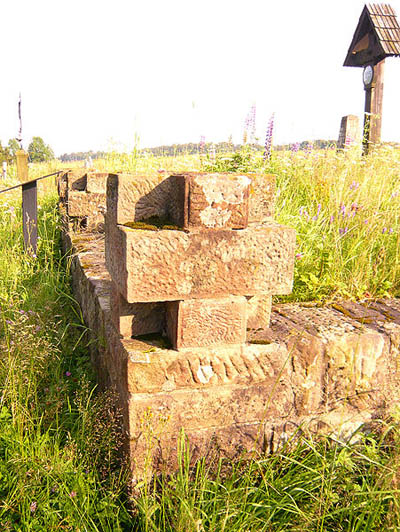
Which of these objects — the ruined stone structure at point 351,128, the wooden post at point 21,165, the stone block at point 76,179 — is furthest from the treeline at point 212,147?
the wooden post at point 21,165

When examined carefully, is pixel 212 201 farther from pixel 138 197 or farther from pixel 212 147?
pixel 212 147

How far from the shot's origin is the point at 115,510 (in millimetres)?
1994

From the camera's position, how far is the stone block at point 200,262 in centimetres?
184

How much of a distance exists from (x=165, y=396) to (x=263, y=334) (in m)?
0.56

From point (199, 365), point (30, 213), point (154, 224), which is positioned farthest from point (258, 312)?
point (30, 213)

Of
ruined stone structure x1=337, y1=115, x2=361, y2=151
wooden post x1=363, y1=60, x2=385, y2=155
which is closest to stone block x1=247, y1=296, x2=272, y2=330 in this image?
ruined stone structure x1=337, y1=115, x2=361, y2=151

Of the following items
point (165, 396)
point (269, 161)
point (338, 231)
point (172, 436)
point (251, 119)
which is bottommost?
point (172, 436)

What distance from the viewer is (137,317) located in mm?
2090

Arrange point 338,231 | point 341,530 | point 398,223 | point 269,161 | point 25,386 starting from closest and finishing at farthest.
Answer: point 341,530
point 25,386
point 338,231
point 398,223
point 269,161

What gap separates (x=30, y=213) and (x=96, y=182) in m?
0.80

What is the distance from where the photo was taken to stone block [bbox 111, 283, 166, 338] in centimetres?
206

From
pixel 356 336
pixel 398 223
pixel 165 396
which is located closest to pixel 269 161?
pixel 398 223

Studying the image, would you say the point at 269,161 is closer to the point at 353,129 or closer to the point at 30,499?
the point at 353,129

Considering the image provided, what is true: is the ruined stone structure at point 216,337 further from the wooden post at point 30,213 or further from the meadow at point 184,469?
the wooden post at point 30,213
